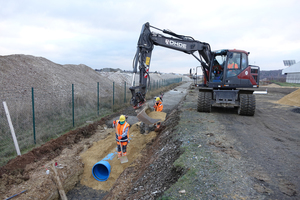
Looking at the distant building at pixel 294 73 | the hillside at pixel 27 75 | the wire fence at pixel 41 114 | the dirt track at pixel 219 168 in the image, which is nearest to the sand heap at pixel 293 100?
the dirt track at pixel 219 168

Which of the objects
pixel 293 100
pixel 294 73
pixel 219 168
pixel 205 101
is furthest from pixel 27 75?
pixel 294 73

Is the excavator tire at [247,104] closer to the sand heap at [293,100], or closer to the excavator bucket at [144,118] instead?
the excavator bucket at [144,118]

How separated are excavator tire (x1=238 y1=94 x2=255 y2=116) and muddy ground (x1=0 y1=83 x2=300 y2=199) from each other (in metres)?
1.59

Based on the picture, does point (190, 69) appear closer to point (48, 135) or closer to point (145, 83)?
point (145, 83)

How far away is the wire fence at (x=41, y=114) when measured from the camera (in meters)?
7.27

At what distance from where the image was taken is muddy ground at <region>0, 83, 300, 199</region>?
3.62m

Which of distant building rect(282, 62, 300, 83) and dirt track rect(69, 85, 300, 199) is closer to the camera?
dirt track rect(69, 85, 300, 199)

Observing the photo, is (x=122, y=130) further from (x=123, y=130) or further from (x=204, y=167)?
(x=204, y=167)

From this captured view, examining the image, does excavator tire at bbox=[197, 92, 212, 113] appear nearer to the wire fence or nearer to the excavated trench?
the excavated trench

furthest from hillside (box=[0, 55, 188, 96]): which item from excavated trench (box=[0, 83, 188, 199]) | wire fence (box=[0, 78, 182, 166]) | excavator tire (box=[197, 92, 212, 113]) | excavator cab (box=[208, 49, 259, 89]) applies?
→ excavator cab (box=[208, 49, 259, 89])

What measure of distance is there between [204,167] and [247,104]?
6.70 metres

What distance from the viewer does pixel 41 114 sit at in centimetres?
988

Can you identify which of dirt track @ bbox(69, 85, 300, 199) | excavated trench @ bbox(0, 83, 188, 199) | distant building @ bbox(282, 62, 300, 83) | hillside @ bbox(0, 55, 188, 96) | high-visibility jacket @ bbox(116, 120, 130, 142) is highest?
distant building @ bbox(282, 62, 300, 83)

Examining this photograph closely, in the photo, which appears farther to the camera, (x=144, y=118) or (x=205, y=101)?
(x=205, y=101)
